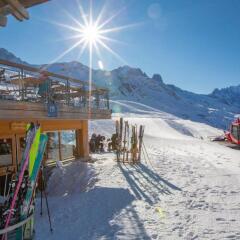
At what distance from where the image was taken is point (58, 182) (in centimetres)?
1420

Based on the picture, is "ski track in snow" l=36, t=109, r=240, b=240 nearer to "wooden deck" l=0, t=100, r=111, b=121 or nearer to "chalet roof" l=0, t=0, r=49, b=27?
"wooden deck" l=0, t=100, r=111, b=121

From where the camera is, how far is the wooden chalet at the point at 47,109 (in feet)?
37.9

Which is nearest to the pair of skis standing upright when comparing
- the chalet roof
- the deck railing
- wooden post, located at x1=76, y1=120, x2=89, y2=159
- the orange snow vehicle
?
the chalet roof

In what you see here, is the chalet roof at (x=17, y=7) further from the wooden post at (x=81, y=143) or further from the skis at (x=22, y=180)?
the wooden post at (x=81, y=143)

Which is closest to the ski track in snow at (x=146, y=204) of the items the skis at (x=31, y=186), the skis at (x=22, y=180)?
the skis at (x=31, y=186)

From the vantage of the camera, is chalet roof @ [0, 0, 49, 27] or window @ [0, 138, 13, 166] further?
window @ [0, 138, 13, 166]

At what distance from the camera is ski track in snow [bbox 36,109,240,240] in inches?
293

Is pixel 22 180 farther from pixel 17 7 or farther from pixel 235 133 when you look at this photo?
pixel 235 133

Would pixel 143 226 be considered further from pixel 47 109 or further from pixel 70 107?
pixel 70 107

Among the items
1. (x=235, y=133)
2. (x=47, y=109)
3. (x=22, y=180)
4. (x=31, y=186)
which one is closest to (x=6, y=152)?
(x=47, y=109)

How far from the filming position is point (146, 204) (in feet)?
31.0

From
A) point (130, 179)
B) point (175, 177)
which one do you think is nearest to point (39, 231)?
point (130, 179)

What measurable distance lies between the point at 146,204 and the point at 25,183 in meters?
4.53

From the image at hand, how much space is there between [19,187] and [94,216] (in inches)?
143
